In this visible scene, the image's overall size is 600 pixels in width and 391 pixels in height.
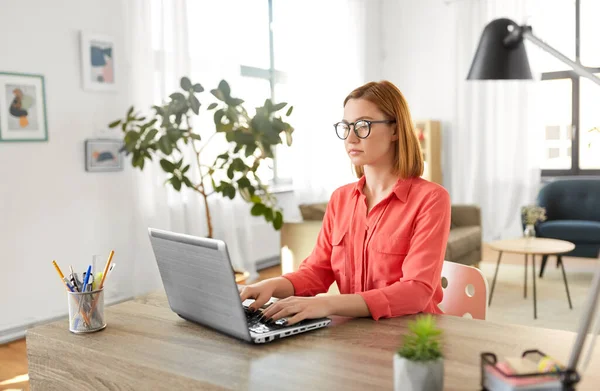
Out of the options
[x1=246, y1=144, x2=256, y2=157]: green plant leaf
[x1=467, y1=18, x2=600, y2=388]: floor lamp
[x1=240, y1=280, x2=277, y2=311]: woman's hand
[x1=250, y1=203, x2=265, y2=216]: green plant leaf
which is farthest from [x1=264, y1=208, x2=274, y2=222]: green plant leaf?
[x1=467, y1=18, x2=600, y2=388]: floor lamp

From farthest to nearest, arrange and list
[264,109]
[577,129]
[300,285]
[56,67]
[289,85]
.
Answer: [577,129] < [289,85] < [56,67] < [264,109] < [300,285]

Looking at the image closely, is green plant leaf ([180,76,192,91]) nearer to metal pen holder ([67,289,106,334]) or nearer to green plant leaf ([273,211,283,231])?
green plant leaf ([273,211,283,231])

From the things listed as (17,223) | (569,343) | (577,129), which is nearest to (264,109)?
(17,223)

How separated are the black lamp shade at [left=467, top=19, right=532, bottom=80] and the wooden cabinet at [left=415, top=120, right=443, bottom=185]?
240 inches

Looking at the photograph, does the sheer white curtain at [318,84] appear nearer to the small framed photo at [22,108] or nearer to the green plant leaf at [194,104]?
the green plant leaf at [194,104]

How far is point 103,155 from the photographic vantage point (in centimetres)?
413

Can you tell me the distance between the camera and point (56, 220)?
3895 millimetres

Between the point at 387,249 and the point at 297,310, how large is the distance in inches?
15.7

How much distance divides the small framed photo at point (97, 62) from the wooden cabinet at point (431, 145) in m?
3.98

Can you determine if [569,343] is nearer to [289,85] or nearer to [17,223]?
[17,223]

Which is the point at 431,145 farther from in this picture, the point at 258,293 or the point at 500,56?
the point at 500,56

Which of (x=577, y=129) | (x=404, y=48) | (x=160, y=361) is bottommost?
(x=160, y=361)

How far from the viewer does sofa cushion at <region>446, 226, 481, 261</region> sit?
14.4ft

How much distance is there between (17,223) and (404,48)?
5484 mm
